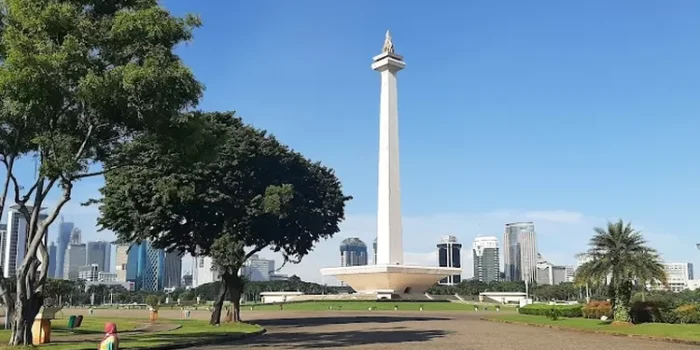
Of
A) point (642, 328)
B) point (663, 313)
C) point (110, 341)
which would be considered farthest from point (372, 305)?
point (110, 341)

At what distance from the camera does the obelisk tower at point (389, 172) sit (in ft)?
252

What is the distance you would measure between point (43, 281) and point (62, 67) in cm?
732

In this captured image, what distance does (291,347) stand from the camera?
23.8 m

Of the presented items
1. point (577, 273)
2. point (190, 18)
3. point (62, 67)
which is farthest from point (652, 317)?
point (62, 67)

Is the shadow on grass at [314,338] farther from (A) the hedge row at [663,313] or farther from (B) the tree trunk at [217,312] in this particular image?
(A) the hedge row at [663,313]

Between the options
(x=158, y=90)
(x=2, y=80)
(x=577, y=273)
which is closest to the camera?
(x=2, y=80)

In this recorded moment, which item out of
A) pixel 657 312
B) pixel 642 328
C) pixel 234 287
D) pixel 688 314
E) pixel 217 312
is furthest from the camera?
pixel 234 287

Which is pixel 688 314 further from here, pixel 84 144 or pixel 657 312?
pixel 84 144

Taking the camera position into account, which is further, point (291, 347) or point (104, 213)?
point (104, 213)

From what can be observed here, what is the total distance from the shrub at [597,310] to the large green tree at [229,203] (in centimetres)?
1705

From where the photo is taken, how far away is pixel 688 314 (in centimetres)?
3556

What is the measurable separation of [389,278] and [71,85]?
5868cm

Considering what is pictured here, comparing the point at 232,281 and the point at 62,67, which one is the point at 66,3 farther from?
the point at 232,281

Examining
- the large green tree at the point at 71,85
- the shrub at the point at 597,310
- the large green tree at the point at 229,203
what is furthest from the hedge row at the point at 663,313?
the large green tree at the point at 71,85
